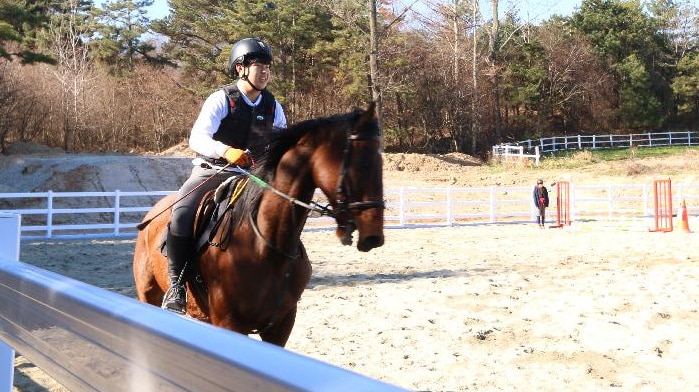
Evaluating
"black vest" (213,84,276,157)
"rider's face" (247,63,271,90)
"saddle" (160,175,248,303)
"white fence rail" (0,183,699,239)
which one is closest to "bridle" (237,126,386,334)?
"saddle" (160,175,248,303)

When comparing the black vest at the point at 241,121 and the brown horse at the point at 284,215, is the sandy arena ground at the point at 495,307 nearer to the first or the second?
the brown horse at the point at 284,215

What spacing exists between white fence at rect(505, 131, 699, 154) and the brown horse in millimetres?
47636

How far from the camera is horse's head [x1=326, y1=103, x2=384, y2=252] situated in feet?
11.7

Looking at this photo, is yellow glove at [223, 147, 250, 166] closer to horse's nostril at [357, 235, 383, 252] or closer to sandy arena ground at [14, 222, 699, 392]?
horse's nostril at [357, 235, 383, 252]

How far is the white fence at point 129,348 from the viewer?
131 cm

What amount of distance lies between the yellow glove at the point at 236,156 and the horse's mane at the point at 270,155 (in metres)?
0.09

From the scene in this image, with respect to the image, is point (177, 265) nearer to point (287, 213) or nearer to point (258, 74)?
point (287, 213)

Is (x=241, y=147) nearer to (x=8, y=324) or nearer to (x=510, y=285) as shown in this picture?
(x=8, y=324)

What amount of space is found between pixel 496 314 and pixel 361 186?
5157mm

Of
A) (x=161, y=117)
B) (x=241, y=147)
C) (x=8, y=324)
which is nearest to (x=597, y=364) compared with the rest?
(x=241, y=147)

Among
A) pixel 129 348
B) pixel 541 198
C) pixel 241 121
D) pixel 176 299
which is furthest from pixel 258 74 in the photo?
pixel 541 198

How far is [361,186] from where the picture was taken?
3650 millimetres

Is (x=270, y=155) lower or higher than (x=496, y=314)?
higher

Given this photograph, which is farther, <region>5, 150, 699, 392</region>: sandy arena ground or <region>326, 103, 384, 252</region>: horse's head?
<region>5, 150, 699, 392</region>: sandy arena ground
